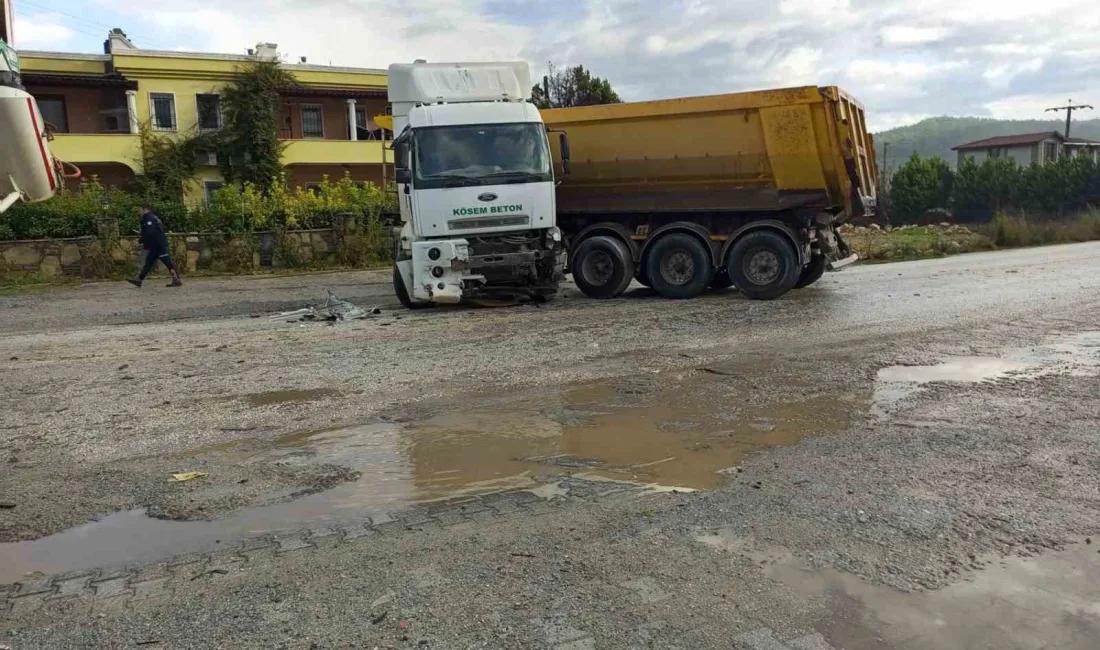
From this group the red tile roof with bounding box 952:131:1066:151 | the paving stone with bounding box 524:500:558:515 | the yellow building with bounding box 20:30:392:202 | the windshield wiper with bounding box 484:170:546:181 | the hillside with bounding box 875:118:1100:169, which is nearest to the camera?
the paving stone with bounding box 524:500:558:515

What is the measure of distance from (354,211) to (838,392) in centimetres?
1623

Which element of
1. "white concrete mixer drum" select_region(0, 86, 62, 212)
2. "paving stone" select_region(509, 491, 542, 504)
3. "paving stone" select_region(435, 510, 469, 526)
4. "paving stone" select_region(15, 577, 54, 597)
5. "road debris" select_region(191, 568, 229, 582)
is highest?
"white concrete mixer drum" select_region(0, 86, 62, 212)

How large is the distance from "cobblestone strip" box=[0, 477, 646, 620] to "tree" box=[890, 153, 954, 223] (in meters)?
47.1

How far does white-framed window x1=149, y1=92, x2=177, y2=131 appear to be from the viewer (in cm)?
3061

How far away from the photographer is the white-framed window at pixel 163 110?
30609mm

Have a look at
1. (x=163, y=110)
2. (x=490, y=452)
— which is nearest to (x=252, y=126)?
(x=163, y=110)

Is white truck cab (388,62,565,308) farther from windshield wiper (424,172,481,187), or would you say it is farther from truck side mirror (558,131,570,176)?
truck side mirror (558,131,570,176)

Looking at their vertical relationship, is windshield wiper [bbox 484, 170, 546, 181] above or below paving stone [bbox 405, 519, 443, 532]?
above

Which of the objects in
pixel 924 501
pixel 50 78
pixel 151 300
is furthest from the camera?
pixel 50 78

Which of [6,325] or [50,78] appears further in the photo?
[50,78]

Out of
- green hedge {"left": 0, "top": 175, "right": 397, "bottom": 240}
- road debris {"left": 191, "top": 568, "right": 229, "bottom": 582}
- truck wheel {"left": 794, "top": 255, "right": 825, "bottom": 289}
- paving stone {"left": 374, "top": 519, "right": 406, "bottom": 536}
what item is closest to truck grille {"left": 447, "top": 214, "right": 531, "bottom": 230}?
truck wheel {"left": 794, "top": 255, "right": 825, "bottom": 289}

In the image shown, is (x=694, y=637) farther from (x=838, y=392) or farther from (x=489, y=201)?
(x=489, y=201)

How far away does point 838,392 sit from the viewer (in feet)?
22.7

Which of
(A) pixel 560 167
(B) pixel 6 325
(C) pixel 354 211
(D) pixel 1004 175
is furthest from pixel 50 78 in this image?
(D) pixel 1004 175
